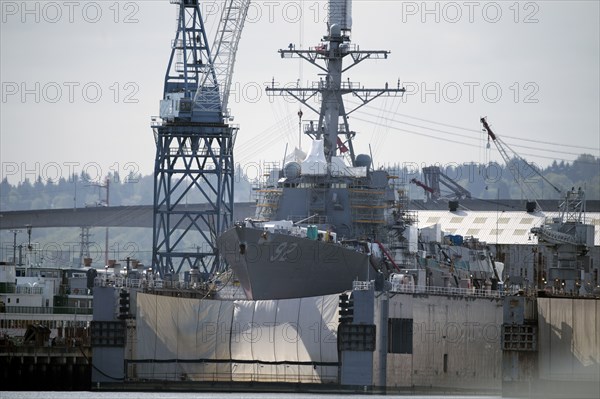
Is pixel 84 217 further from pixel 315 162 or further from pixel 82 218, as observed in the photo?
pixel 315 162

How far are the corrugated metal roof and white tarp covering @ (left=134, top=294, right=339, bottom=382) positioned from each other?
153 feet

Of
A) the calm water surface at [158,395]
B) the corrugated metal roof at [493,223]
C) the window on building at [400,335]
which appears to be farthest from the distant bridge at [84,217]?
the calm water surface at [158,395]

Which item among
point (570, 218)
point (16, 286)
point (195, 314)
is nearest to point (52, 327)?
point (16, 286)

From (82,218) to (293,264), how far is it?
4388 inches

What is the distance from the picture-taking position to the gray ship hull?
285ft

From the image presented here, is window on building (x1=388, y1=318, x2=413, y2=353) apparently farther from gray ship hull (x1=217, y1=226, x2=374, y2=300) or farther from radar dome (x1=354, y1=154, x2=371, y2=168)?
radar dome (x1=354, y1=154, x2=371, y2=168)

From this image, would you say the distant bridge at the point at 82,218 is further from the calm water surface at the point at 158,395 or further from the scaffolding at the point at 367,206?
the calm water surface at the point at 158,395

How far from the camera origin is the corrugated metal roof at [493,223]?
439 ft

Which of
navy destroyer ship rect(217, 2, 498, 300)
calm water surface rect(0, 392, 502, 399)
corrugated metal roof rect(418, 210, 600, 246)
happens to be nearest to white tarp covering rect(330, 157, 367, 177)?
navy destroyer ship rect(217, 2, 498, 300)

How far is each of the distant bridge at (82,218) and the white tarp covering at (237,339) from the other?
102696 mm

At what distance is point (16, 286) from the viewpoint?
337ft

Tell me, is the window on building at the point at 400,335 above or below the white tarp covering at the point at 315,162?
below

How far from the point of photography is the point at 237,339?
86.9 m

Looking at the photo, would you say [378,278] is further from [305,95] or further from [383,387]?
[305,95]
